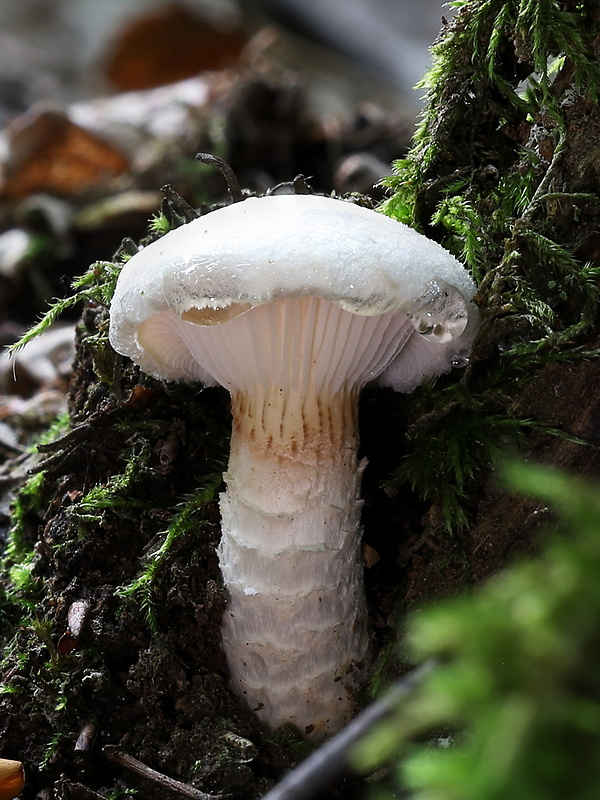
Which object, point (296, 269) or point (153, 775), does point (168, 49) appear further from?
point (153, 775)

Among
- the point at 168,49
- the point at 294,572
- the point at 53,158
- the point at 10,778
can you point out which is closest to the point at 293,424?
the point at 294,572

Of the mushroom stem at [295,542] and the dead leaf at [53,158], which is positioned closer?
the mushroom stem at [295,542]

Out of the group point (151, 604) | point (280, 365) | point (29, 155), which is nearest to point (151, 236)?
point (280, 365)

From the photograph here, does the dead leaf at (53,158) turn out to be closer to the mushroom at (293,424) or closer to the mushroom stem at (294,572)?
the mushroom at (293,424)

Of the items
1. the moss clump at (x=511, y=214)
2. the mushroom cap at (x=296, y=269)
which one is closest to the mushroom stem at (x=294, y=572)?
the moss clump at (x=511, y=214)

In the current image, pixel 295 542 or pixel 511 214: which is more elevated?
pixel 511 214

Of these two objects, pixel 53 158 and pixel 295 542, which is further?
pixel 53 158

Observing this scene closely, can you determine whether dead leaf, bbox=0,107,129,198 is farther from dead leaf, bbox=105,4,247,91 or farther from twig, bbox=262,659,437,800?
twig, bbox=262,659,437,800
